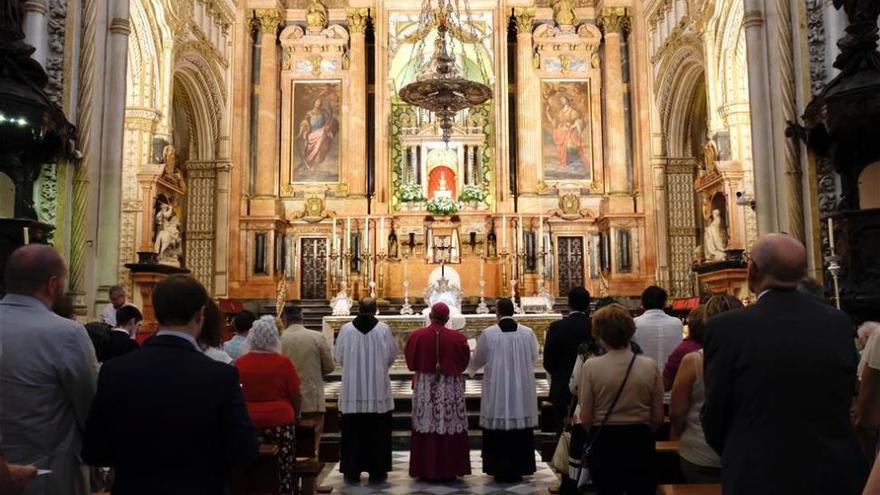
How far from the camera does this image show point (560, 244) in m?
20.6

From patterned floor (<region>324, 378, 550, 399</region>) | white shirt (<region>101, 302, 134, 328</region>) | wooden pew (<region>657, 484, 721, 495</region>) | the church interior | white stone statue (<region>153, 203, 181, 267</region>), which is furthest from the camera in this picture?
white stone statue (<region>153, 203, 181, 267</region>)

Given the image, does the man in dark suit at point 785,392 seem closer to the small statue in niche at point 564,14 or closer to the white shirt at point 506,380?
the white shirt at point 506,380

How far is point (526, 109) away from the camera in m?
20.9

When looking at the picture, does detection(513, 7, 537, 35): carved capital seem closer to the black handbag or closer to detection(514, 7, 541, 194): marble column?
detection(514, 7, 541, 194): marble column

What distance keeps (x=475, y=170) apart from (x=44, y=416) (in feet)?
59.8

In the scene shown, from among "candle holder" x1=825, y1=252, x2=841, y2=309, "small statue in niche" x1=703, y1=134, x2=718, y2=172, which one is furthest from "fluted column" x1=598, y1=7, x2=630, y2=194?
"candle holder" x1=825, y1=252, x2=841, y2=309

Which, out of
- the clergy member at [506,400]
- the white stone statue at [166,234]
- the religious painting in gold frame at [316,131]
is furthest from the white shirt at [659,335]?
the religious painting in gold frame at [316,131]

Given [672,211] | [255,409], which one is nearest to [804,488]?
[255,409]

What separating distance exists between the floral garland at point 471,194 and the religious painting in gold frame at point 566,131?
214 cm

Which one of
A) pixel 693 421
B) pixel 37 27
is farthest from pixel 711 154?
pixel 693 421

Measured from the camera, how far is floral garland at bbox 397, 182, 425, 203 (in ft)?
65.7

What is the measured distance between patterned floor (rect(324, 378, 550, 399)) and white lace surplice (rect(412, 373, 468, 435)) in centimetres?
268

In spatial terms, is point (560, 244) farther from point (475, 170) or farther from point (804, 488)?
point (804, 488)

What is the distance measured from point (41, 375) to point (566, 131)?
1908cm
